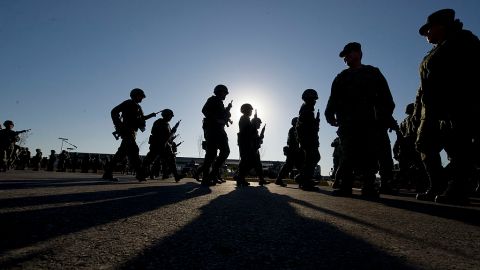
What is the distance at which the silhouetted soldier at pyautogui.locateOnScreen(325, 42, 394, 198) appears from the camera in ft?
17.5

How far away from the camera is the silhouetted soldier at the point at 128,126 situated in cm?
859

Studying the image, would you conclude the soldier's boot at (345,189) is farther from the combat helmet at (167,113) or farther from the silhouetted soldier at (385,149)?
the combat helmet at (167,113)

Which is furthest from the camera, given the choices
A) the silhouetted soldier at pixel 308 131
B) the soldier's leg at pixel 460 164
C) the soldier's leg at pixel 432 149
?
the silhouetted soldier at pixel 308 131

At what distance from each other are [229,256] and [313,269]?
1.25ft

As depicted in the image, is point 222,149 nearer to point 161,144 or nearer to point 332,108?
point 332,108

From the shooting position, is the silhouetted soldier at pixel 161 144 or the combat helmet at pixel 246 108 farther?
the silhouetted soldier at pixel 161 144

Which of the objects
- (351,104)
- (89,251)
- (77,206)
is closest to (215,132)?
(351,104)

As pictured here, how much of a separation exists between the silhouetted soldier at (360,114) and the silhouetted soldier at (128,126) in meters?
5.35

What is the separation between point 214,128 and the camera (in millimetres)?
8000

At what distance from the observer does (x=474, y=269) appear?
4.63 feet

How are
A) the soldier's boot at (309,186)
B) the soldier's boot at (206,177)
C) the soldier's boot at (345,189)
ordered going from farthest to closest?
the soldier's boot at (206,177), the soldier's boot at (309,186), the soldier's boot at (345,189)

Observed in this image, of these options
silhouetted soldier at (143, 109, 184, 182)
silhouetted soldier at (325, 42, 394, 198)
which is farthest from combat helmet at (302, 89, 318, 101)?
silhouetted soldier at (143, 109, 184, 182)

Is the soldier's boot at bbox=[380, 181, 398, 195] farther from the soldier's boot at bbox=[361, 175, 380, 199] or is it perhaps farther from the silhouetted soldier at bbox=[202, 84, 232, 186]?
the silhouetted soldier at bbox=[202, 84, 232, 186]

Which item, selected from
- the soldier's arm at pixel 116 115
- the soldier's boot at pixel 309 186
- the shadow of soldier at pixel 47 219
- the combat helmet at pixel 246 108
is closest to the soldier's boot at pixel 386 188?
the soldier's boot at pixel 309 186
